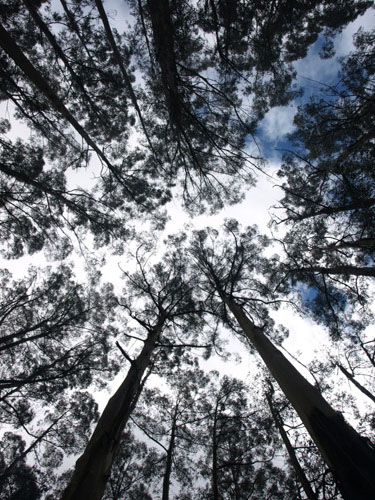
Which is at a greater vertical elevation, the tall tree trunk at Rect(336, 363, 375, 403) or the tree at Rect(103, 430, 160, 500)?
the tall tree trunk at Rect(336, 363, 375, 403)

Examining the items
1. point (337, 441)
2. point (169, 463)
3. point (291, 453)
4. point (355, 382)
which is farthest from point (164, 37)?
point (355, 382)

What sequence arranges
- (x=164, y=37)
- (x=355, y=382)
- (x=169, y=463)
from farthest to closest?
(x=355, y=382) < (x=169, y=463) < (x=164, y=37)

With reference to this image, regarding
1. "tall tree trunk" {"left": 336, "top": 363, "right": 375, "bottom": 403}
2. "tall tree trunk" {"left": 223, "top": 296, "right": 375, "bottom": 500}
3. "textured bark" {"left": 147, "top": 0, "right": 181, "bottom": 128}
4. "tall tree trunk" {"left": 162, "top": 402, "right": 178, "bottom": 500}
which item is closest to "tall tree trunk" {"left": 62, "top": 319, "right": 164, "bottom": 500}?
"tall tree trunk" {"left": 223, "top": 296, "right": 375, "bottom": 500}

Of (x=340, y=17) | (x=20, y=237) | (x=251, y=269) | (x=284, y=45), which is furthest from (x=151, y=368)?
(x=340, y=17)

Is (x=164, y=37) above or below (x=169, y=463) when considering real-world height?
above

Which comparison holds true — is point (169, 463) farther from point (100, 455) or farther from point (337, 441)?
point (337, 441)

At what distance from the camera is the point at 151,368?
7.79 metres

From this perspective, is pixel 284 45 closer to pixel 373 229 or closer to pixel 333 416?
pixel 373 229

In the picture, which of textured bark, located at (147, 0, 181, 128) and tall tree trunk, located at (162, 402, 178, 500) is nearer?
textured bark, located at (147, 0, 181, 128)

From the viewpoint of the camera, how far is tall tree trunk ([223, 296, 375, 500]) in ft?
4.73

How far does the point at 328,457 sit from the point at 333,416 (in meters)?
0.34

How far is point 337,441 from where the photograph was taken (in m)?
1.70

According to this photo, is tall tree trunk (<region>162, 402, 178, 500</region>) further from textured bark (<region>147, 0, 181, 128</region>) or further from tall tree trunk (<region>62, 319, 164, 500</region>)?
textured bark (<region>147, 0, 181, 128</region>)

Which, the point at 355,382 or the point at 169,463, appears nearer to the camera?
the point at 169,463
